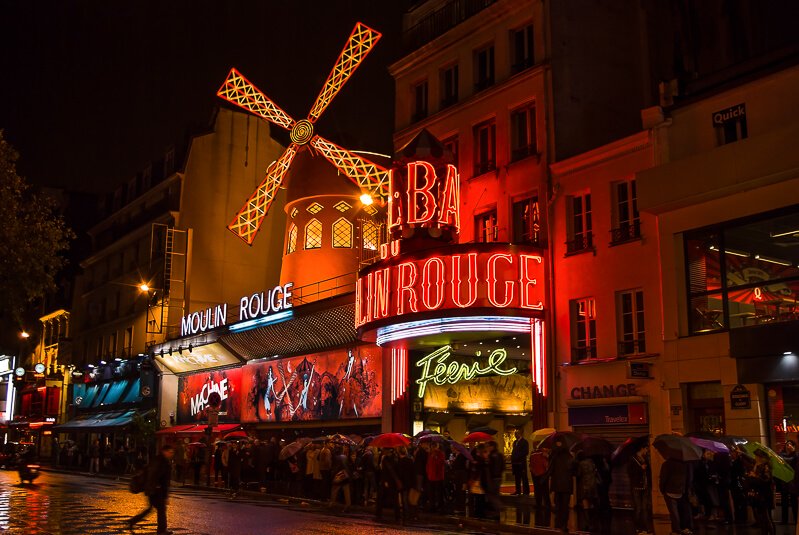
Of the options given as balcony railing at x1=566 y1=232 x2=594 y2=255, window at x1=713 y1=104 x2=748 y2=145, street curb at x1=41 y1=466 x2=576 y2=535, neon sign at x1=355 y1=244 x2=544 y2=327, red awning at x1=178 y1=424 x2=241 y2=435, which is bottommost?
street curb at x1=41 y1=466 x2=576 y2=535

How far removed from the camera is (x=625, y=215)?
2106 cm

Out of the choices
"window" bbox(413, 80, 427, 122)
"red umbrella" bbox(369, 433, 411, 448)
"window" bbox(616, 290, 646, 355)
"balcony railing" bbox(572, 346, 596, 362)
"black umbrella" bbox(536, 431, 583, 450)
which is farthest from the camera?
"window" bbox(413, 80, 427, 122)

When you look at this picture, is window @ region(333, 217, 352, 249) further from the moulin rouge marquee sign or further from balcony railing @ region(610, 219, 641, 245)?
balcony railing @ region(610, 219, 641, 245)

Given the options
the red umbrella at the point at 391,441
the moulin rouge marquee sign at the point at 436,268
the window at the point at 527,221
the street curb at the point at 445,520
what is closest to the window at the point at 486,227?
the window at the point at 527,221

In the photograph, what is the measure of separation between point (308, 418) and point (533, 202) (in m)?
13.4

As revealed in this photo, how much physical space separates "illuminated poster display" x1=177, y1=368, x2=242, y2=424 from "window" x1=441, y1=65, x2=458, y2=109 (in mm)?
15958

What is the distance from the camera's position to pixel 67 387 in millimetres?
58344

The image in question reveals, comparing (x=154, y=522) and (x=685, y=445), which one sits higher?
(x=685, y=445)

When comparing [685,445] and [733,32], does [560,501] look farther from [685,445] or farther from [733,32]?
[733,32]

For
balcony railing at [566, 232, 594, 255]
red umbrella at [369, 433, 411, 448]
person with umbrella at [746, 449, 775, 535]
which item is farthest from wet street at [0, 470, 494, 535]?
balcony railing at [566, 232, 594, 255]

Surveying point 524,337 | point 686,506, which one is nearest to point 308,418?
point 524,337

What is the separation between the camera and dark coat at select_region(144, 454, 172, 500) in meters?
13.1

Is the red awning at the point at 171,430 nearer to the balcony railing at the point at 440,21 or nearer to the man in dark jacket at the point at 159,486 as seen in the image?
the balcony railing at the point at 440,21

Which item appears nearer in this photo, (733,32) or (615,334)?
(615,334)
